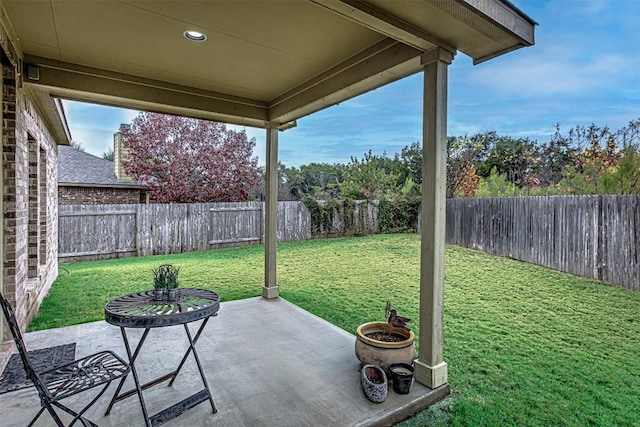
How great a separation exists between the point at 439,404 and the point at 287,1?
9.16ft

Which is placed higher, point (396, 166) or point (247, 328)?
point (396, 166)

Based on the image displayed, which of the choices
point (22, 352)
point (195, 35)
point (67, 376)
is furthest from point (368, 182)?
point (22, 352)

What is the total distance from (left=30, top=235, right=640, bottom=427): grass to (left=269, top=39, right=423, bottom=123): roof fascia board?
240cm

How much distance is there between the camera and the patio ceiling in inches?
84.0

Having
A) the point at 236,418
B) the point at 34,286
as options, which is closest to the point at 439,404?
the point at 236,418

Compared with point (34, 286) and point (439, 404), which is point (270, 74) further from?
point (34, 286)

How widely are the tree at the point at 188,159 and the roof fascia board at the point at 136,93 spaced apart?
9.14m

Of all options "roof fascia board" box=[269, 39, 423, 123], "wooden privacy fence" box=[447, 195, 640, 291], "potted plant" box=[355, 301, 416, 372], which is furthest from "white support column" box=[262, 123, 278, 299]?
"wooden privacy fence" box=[447, 195, 640, 291]

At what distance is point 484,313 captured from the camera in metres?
4.30

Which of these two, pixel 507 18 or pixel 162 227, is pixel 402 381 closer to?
pixel 507 18

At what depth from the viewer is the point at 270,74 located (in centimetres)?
341

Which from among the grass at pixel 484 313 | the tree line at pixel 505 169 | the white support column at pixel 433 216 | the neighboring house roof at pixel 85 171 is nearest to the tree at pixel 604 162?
the tree line at pixel 505 169

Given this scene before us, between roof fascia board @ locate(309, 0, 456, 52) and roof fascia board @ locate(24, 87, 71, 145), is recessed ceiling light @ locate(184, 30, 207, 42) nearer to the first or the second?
roof fascia board @ locate(309, 0, 456, 52)

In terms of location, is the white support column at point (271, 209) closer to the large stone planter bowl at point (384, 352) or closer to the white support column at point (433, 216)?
the large stone planter bowl at point (384, 352)
